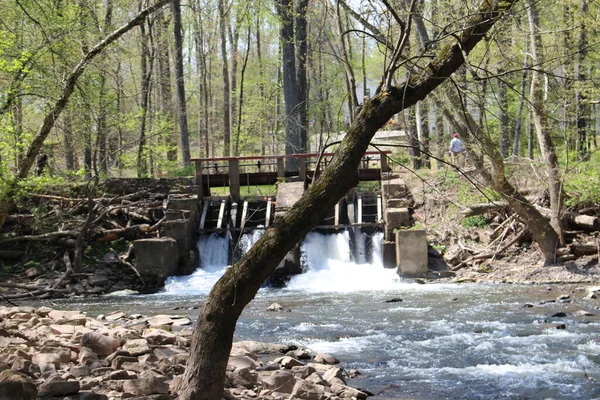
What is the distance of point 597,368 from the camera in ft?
27.3

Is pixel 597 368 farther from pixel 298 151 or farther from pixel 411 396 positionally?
pixel 298 151

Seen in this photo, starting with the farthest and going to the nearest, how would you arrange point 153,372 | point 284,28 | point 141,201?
point 284,28
point 141,201
point 153,372

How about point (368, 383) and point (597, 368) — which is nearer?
point (368, 383)

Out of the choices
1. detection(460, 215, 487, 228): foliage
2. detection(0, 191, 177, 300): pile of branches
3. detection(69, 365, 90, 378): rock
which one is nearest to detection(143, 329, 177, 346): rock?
detection(69, 365, 90, 378): rock

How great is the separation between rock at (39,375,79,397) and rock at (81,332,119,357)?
1674 mm

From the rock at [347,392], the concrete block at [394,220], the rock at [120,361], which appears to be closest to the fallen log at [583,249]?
the concrete block at [394,220]

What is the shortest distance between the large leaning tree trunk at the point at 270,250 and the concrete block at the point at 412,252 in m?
12.5

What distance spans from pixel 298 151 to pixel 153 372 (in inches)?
704

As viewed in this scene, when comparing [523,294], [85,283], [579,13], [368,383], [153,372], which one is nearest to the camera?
[153,372]

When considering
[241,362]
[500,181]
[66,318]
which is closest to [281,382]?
[241,362]

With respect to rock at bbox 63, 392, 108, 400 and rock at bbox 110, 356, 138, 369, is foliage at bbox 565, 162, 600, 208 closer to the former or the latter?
rock at bbox 110, 356, 138, 369

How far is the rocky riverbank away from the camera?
5695mm

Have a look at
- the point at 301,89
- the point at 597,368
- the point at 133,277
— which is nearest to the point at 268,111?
the point at 301,89

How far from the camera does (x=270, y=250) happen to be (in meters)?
5.29
